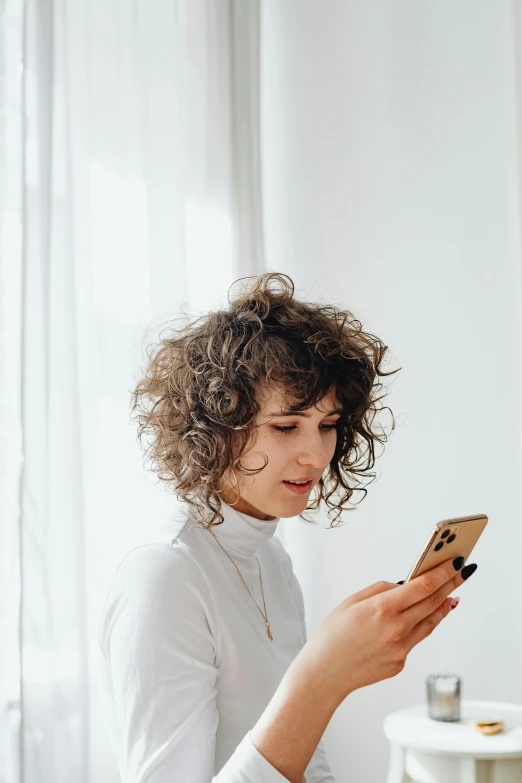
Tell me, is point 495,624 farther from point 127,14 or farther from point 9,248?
point 127,14

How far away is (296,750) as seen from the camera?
0.84m

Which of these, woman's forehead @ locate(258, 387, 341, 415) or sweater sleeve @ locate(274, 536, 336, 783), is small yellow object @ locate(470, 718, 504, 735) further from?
woman's forehead @ locate(258, 387, 341, 415)

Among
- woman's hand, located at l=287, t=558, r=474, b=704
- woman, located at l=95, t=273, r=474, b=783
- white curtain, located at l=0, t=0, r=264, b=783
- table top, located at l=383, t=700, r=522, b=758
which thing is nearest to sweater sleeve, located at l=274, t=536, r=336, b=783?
woman, located at l=95, t=273, r=474, b=783

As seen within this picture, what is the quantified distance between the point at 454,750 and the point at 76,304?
120 centimetres

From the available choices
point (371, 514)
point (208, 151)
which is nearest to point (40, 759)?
point (371, 514)

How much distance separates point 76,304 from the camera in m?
1.73

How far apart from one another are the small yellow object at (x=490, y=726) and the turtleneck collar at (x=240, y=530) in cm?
91

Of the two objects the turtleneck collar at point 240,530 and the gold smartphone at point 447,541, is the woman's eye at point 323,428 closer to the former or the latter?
the turtleneck collar at point 240,530

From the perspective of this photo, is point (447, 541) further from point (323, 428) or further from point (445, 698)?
point (445, 698)

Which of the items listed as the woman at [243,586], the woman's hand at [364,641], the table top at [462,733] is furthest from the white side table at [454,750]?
the woman's hand at [364,641]

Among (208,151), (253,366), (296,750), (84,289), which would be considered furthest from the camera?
(208,151)

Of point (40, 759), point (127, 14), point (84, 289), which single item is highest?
point (127, 14)

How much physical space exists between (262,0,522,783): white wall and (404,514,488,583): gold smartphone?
1.41 m

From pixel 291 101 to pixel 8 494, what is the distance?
66.3 inches
